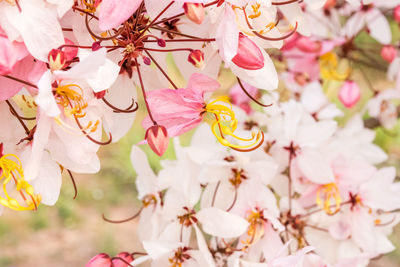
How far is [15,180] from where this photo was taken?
393mm

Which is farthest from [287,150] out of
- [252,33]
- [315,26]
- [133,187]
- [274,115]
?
[133,187]

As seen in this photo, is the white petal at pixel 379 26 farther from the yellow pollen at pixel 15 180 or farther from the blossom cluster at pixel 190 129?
the yellow pollen at pixel 15 180

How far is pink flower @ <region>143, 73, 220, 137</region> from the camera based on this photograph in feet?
1.35

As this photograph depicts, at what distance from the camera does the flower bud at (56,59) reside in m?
0.34

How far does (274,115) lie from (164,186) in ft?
0.58

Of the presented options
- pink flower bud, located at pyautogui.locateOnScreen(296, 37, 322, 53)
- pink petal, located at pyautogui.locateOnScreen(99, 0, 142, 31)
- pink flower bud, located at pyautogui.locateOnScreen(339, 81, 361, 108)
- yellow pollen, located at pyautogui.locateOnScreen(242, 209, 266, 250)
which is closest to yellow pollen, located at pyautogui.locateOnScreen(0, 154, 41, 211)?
pink petal, located at pyautogui.locateOnScreen(99, 0, 142, 31)

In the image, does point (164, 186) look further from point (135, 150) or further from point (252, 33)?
point (252, 33)

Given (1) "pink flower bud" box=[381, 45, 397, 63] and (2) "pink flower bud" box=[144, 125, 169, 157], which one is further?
(1) "pink flower bud" box=[381, 45, 397, 63]

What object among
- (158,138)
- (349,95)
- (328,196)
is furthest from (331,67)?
(158,138)

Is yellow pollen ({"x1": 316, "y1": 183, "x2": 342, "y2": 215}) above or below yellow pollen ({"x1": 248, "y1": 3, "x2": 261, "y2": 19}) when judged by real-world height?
below

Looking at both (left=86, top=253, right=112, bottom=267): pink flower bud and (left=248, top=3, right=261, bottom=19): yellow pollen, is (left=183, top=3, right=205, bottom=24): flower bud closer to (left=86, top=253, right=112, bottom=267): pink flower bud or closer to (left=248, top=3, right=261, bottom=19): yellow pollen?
(left=248, top=3, right=261, bottom=19): yellow pollen

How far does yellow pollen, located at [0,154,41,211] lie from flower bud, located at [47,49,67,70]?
82 mm

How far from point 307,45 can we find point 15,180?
1.78 ft

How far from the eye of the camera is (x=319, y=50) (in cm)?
86
